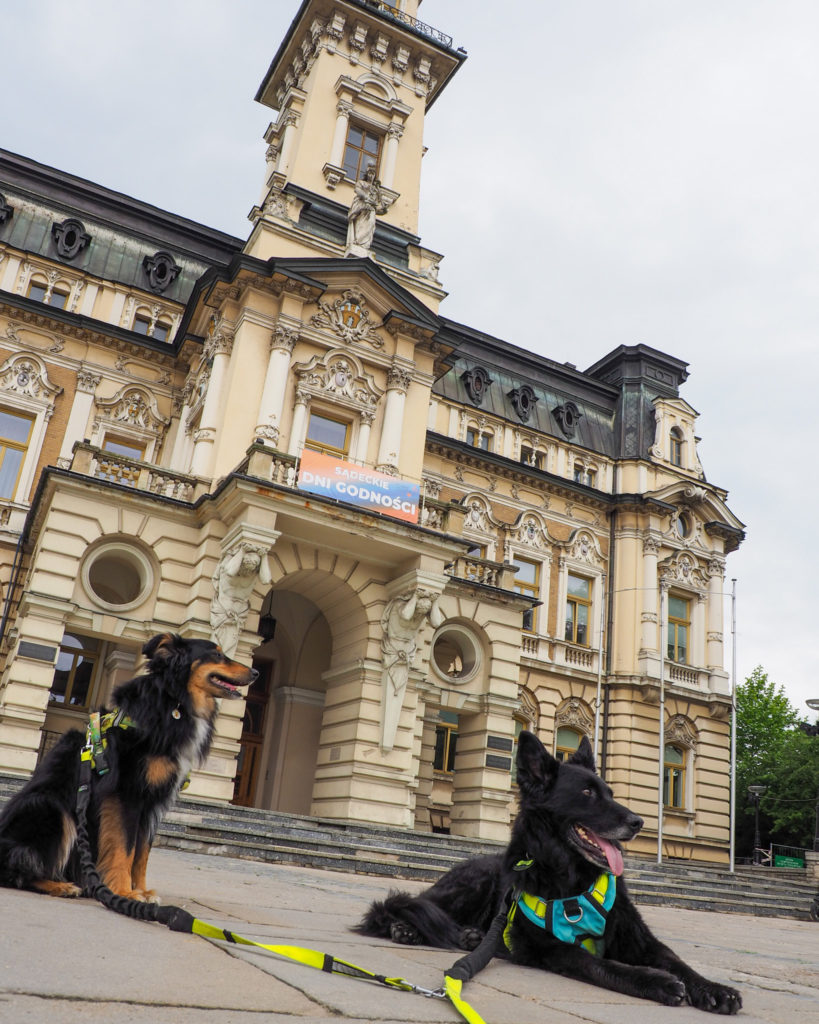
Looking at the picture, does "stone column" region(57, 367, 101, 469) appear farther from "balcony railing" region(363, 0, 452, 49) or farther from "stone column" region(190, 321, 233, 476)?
"balcony railing" region(363, 0, 452, 49)

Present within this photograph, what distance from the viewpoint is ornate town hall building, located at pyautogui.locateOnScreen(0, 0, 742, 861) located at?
1844 centimetres

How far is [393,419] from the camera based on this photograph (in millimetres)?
21953

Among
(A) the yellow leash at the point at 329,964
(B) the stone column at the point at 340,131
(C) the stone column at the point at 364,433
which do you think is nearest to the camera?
(A) the yellow leash at the point at 329,964

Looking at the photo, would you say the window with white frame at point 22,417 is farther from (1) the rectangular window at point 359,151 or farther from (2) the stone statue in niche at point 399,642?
(1) the rectangular window at point 359,151

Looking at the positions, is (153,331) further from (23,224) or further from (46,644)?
(46,644)

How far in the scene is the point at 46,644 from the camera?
17.5 m

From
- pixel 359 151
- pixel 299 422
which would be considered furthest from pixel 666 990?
pixel 359 151

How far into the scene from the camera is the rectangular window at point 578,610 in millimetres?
29812

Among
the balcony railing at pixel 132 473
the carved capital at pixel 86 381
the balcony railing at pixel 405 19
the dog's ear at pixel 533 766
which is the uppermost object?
the balcony railing at pixel 405 19

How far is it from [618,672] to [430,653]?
1131 cm

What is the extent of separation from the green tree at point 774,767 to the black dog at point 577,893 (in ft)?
133

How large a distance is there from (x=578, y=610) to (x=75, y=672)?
16.9 meters

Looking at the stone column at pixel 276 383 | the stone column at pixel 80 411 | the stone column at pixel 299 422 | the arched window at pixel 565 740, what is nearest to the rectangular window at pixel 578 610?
the arched window at pixel 565 740

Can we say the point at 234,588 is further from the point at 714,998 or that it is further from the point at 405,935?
the point at 714,998
